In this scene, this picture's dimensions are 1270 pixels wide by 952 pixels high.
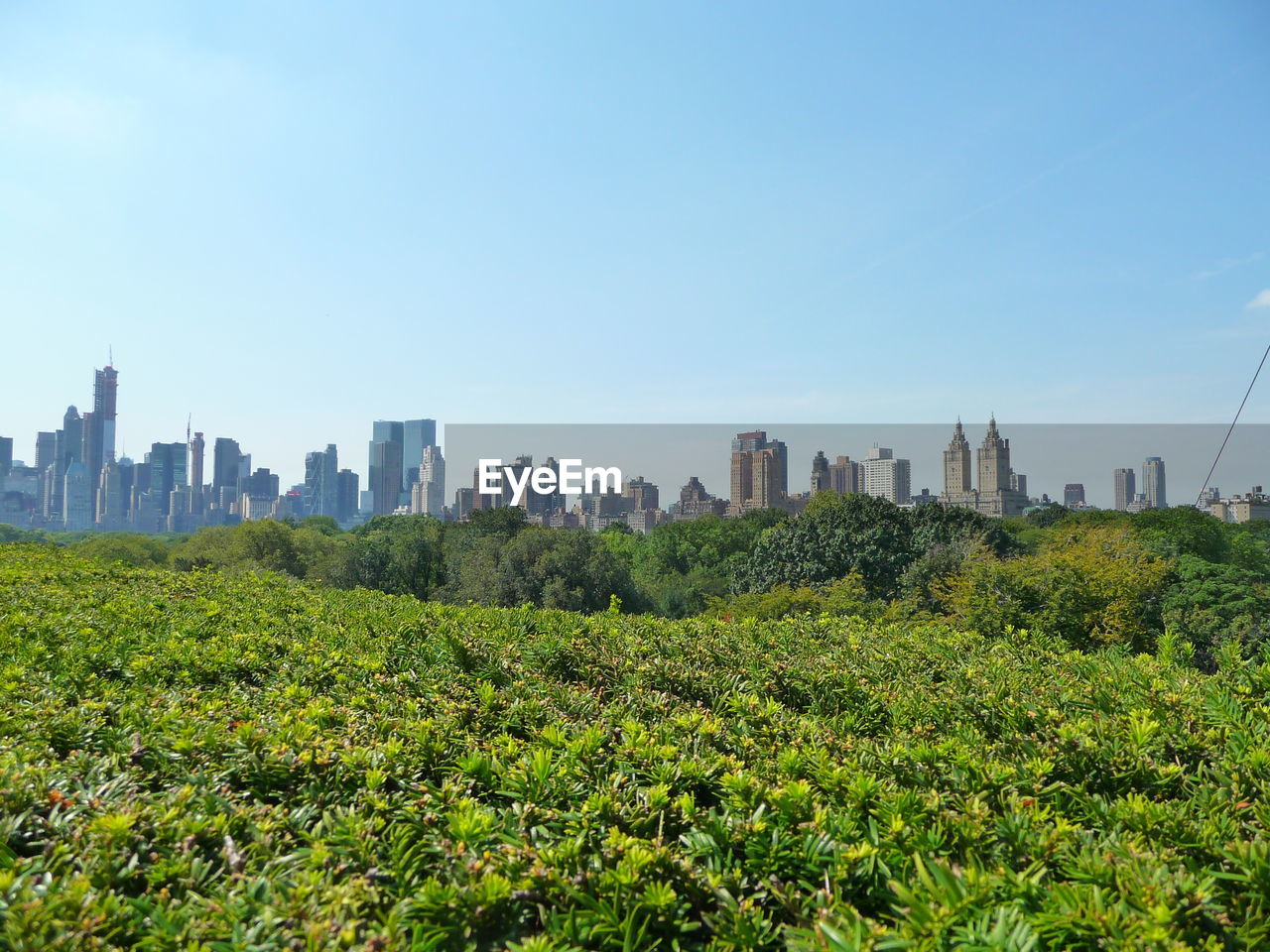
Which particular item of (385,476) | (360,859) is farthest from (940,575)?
(385,476)

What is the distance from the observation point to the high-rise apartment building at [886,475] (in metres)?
115

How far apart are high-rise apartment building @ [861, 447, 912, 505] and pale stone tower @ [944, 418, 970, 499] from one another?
5815mm

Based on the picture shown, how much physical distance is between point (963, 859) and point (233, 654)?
2961mm

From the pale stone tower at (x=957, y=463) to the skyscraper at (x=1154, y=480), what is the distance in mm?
48169

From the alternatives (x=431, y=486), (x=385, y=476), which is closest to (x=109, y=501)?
(x=385, y=476)

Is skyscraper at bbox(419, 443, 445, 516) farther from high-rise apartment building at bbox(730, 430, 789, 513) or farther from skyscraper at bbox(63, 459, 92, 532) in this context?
skyscraper at bbox(63, 459, 92, 532)

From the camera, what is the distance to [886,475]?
117875mm

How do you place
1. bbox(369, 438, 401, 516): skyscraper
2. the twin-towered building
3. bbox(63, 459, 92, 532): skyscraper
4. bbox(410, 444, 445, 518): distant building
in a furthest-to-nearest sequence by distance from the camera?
bbox(369, 438, 401, 516): skyscraper < bbox(63, 459, 92, 532): skyscraper < bbox(410, 444, 445, 518): distant building < the twin-towered building

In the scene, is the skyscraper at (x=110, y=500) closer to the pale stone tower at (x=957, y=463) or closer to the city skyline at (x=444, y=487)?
the city skyline at (x=444, y=487)

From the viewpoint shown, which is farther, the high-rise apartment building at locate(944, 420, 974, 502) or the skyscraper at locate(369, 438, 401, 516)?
the skyscraper at locate(369, 438, 401, 516)

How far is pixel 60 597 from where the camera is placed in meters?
4.64

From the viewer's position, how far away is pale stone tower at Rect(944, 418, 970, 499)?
4395 inches

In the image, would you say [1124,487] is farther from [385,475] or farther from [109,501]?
[109,501]

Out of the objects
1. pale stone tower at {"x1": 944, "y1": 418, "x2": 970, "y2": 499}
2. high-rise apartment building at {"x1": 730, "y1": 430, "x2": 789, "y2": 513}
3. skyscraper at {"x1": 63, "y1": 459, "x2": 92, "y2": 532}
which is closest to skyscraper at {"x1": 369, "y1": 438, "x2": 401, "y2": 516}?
skyscraper at {"x1": 63, "y1": 459, "x2": 92, "y2": 532}
